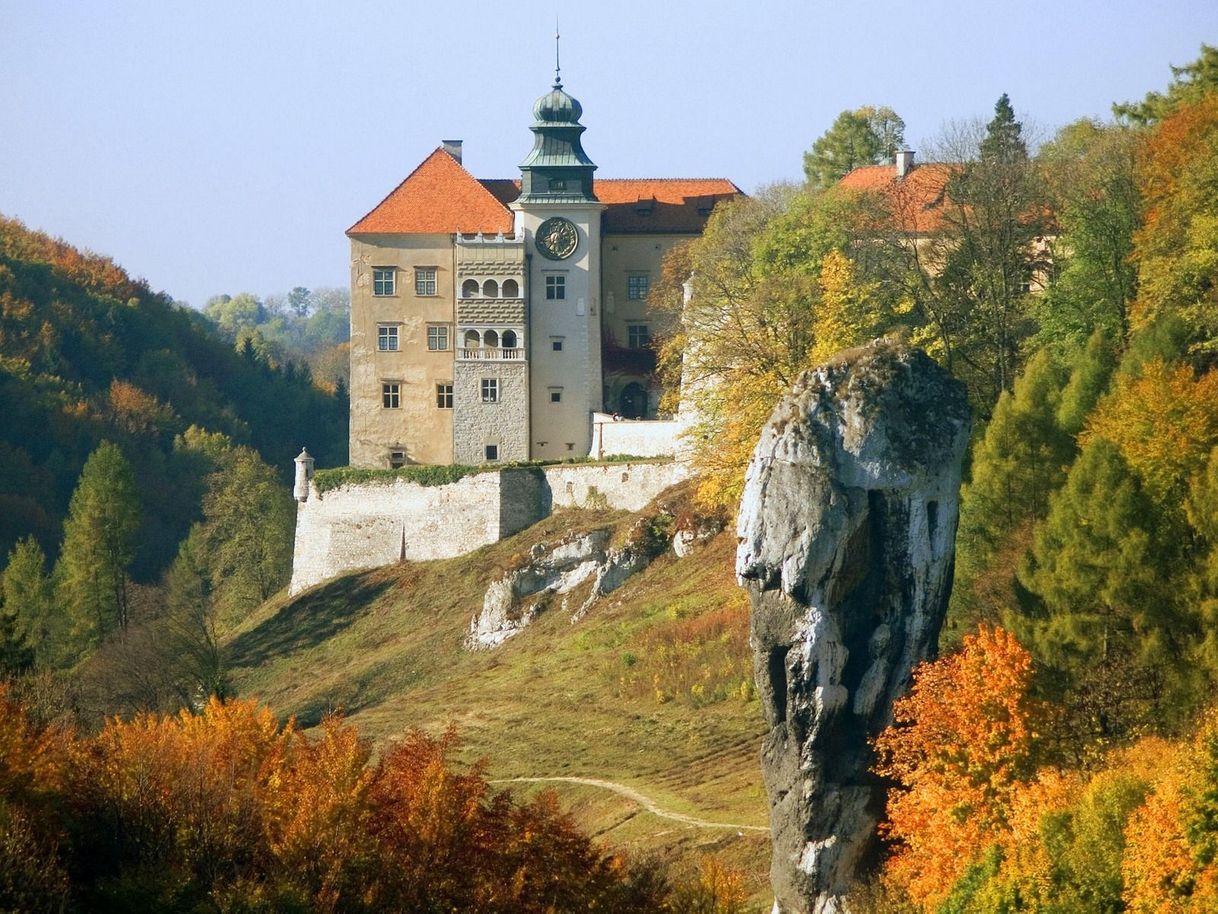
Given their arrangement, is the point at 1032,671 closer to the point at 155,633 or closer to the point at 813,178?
the point at 155,633

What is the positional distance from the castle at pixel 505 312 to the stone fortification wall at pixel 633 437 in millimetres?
582

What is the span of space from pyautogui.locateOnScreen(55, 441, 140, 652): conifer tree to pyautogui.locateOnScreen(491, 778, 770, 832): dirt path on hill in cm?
2933

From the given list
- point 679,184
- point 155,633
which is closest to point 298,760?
point 155,633

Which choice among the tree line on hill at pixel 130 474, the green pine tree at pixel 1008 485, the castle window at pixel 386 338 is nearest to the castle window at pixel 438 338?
the castle window at pixel 386 338

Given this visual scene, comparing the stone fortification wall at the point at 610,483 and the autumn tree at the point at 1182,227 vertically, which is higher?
the autumn tree at the point at 1182,227

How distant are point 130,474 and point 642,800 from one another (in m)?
41.9

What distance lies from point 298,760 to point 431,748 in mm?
2101

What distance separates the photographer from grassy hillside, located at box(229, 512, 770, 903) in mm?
42062

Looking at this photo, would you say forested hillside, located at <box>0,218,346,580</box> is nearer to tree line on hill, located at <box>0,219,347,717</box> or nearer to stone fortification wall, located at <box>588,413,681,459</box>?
tree line on hill, located at <box>0,219,347,717</box>

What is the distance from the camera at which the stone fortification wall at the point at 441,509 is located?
2537 inches

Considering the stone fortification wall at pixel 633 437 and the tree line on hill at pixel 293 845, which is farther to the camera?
the stone fortification wall at pixel 633 437

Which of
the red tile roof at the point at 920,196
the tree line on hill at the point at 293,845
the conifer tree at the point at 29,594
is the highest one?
the red tile roof at the point at 920,196

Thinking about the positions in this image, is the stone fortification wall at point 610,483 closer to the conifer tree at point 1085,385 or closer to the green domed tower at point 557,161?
the green domed tower at point 557,161

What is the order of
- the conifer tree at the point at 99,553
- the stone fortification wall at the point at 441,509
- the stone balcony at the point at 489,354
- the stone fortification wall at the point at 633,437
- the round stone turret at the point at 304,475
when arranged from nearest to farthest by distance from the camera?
1. the stone fortification wall at the point at 441,509
2. the stone fortification wall at the point at 633,437
3. the stone balcony at the point at 489,354
4. the round stone turret at the point at 304,475
5. the conifer tree at the point at 99,553
